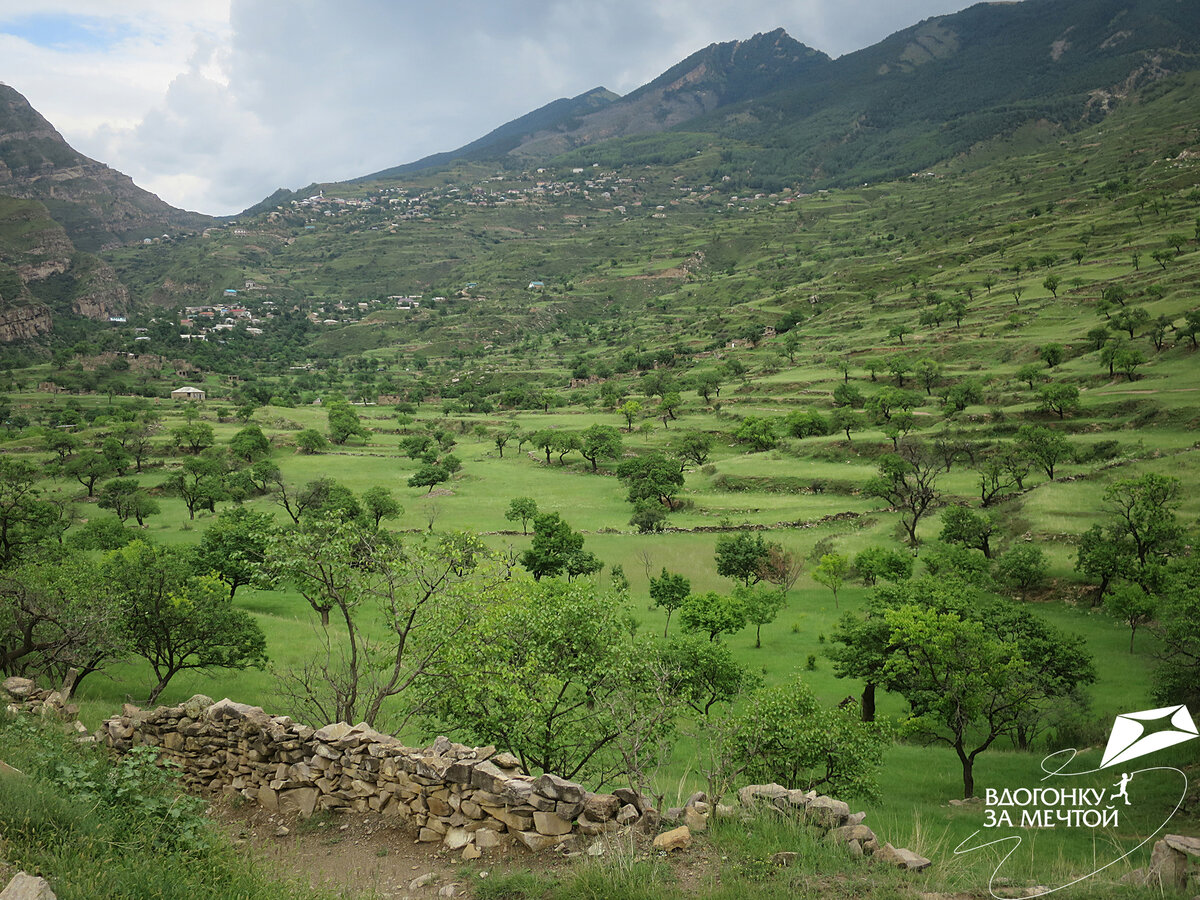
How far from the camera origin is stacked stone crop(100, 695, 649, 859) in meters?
9.59

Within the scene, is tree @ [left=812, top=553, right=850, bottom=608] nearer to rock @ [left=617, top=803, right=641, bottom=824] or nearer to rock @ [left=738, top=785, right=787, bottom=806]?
rock @ [left=738, top=785, right=787, bottom=806]

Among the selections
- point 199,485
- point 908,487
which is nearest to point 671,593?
point 908,487

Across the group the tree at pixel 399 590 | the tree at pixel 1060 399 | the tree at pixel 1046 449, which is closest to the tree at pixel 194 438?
the tree at pixel 399 590

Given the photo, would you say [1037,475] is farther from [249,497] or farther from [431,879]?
[249,497]

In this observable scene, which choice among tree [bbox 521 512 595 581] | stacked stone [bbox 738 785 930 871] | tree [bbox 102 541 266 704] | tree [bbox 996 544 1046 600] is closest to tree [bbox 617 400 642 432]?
tree [bbox 521 512 595 581]

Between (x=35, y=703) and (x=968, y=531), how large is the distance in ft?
147

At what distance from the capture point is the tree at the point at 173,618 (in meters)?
22.0

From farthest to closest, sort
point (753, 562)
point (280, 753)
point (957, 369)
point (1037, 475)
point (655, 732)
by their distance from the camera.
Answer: point (957, 369) < point (1037, 475) < point (753, 562) < point (655, 732) < point (280, 753)

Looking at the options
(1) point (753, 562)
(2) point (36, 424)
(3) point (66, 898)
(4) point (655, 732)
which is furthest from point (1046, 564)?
(2) point (36, 424)

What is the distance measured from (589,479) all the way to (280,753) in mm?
63997

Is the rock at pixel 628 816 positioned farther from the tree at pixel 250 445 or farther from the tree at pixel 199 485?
the tree at pixel 250 445

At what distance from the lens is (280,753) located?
11.9m

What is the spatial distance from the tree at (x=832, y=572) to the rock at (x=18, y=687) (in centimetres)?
3742

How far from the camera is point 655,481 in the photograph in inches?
2469
